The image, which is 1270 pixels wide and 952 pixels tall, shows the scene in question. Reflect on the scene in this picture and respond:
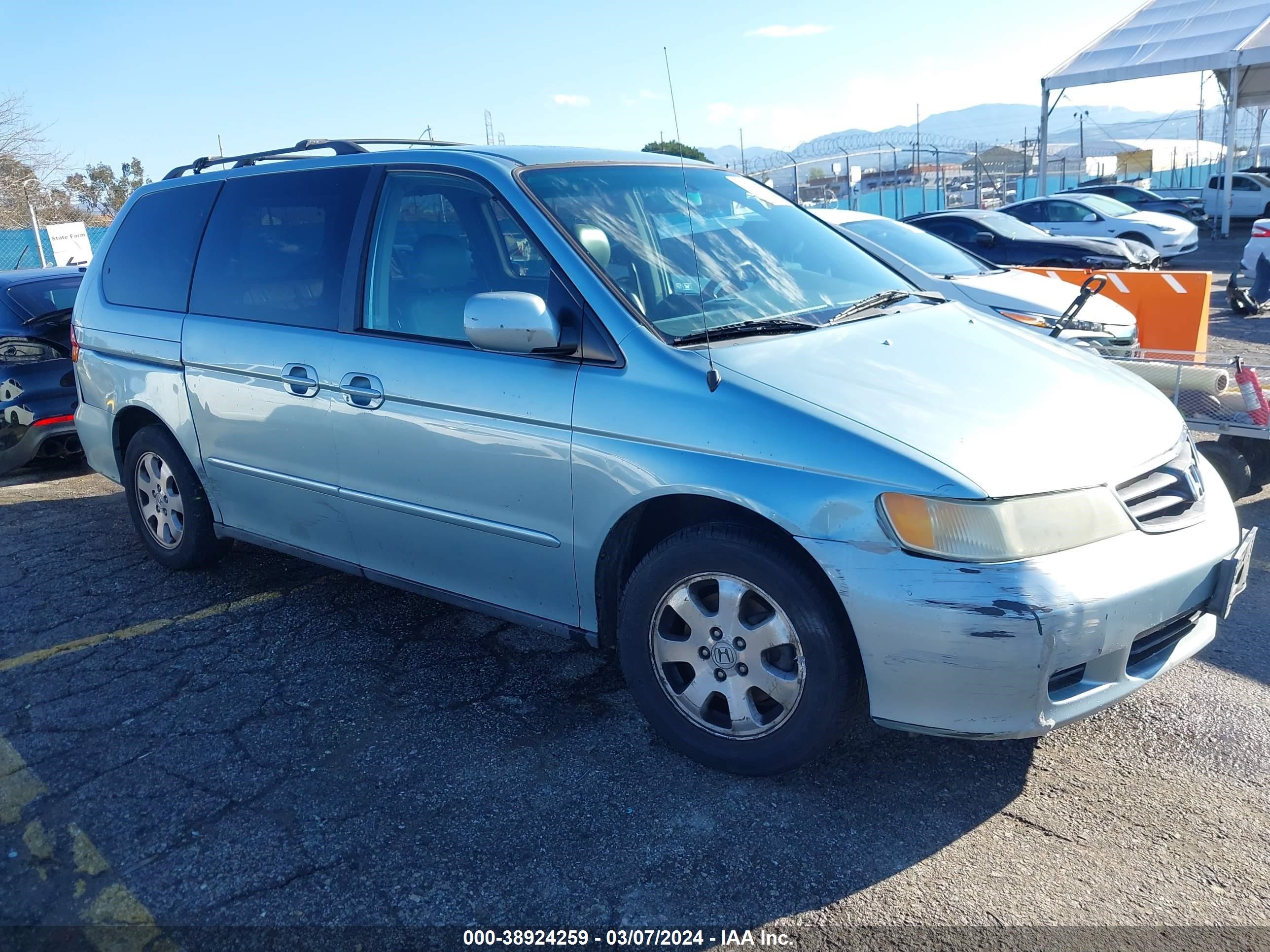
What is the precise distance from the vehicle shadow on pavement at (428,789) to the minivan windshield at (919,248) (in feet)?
17.9

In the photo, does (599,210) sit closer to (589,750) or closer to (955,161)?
(589,750)

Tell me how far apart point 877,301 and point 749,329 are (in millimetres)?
716

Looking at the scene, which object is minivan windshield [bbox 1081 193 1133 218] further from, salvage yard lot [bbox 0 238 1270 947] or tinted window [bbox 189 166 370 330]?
tinted window [bbox 189 166 370 330]

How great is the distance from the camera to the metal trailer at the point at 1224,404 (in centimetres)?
493

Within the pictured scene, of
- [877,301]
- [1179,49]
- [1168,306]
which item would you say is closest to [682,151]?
[1168,306]

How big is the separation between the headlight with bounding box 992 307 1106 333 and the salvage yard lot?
11.5 ft

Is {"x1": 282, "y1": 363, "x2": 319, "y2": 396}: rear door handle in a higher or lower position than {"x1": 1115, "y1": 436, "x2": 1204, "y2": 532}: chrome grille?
higher

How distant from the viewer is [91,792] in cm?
316

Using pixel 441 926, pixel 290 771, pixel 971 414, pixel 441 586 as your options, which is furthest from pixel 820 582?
pixel 290 771

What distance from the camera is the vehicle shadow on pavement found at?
8.54 ft

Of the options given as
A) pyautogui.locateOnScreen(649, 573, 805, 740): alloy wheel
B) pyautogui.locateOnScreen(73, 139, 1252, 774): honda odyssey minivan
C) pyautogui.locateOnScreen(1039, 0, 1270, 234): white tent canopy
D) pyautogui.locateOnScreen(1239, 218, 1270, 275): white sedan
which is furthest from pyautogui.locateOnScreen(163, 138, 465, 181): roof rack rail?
pyautogui.locateOnScreen(1039, 0, 1270, 234): white tent canopy

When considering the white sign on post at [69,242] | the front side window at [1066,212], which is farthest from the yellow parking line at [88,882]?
the front side window at [1066,212]

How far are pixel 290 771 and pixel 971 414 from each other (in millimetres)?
2332

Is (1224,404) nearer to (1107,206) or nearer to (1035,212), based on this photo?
(1035,212)
